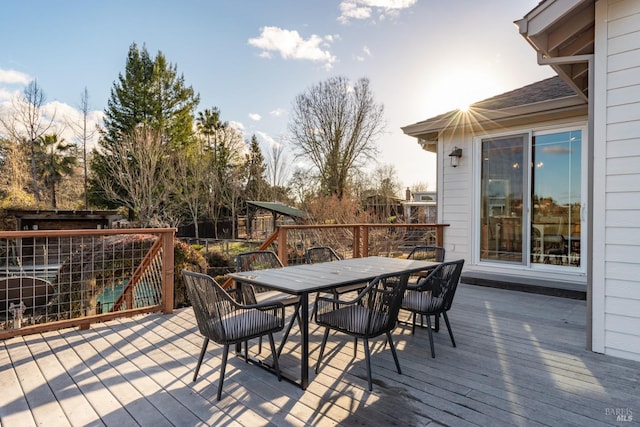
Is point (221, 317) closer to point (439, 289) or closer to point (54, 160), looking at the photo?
point (439, 289)

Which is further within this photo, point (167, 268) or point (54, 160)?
point (54, 160)

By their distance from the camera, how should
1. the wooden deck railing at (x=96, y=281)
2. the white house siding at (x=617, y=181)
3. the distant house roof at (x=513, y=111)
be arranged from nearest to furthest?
the white house siding at (x=617, y=181) < the wooden deck railing at (x=96, y=281) < the distant house roof at (x=513, y=111)

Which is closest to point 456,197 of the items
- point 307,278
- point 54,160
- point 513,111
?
point 513,111

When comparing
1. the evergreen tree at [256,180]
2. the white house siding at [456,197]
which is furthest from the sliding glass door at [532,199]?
the evergreen tree at [256,180]

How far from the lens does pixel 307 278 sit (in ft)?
9.17

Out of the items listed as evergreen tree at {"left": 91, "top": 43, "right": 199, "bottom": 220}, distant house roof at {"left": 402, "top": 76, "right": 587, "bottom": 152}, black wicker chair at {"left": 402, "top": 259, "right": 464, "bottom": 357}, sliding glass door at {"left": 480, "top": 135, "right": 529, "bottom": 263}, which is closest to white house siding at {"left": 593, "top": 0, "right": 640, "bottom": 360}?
black wicker chair at {"left": 402, "top": 259, "right": 464, "bottom": 357}

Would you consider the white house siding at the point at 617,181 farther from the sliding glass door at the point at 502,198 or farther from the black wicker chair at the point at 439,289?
the sliding glass door at the point at 502,198

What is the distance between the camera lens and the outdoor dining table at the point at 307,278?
7.62 ft

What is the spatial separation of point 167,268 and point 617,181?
4.49 meters

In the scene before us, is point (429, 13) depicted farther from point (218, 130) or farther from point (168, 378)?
point (218, 130)

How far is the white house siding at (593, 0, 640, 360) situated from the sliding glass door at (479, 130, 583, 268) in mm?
2300

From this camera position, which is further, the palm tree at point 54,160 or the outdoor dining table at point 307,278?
the palm tree at point 54,160

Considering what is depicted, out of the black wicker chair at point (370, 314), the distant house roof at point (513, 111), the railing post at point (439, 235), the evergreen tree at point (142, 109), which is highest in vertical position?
the evergreen tree at point (142, 109)

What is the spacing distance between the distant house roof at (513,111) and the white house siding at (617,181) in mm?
1732
